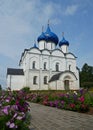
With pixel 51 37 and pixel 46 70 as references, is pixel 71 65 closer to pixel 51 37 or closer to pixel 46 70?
pixel 46 70

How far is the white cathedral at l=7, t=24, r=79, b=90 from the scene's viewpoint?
124 ft

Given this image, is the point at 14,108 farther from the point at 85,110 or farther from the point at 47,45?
the point at 47,45

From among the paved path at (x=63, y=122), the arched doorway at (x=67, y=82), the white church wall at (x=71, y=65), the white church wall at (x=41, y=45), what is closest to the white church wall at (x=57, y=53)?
the white church wall at (x=71, y=65)

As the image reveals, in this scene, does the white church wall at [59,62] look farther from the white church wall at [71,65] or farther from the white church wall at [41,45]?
the white church wall at [41,45]

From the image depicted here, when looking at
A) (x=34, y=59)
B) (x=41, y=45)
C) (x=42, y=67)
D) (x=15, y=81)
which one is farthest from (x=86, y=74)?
(x=15, y=81)

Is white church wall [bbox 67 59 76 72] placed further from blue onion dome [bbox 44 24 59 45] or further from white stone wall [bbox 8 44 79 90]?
blue onion dome [bbox 44 24 59 45]

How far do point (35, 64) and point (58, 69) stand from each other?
5.88m

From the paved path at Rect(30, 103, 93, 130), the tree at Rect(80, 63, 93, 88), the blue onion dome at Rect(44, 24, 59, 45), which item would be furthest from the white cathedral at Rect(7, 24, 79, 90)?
the paved path at Rect(30, 103, 93, 130)

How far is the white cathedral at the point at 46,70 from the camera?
37.8 meters

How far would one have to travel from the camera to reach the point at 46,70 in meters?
40.2

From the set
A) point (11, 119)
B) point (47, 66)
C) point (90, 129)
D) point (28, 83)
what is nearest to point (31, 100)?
point (90, 129)

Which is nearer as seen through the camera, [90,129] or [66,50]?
[90,129]

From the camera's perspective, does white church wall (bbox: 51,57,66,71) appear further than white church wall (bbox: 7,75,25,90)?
Yes

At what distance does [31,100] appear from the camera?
16.8 metres
